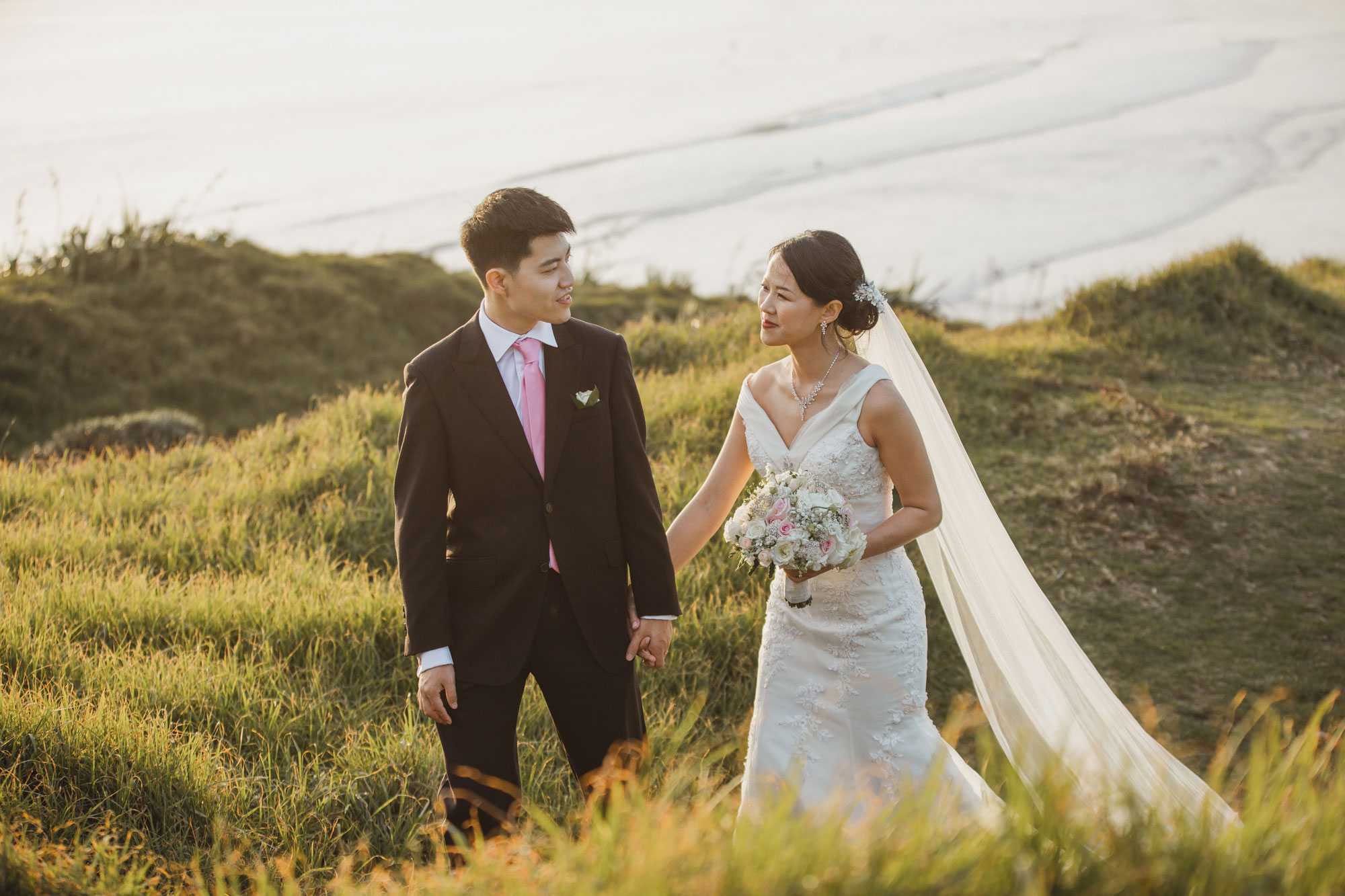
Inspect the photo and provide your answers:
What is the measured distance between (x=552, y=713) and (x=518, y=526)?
68 cm

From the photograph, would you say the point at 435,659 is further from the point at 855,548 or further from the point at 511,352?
the point at 855,548

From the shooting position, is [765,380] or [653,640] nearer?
[653,640]

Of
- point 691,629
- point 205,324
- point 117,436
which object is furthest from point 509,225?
point 205,324

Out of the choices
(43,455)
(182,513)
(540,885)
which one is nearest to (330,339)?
(43,455)

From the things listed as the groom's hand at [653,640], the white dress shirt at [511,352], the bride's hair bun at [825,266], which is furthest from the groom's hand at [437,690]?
the bride's hair bun at [825,266]

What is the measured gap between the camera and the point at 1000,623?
4.44 meters

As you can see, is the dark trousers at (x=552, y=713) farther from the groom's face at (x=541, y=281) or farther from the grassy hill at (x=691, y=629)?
the groom's face at (x=541, y=281)

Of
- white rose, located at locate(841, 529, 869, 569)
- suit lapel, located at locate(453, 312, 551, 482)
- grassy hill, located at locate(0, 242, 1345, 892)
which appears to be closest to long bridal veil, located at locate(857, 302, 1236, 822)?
grassy hill, located at locate(0, 242, 1345, 892)

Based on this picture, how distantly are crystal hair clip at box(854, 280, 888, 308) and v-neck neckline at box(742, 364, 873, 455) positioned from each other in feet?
0.90

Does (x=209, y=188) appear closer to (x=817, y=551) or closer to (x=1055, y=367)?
(x=1055, y=367)

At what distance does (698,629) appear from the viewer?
5500 mm

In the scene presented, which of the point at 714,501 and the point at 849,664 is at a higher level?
the point at 714,501

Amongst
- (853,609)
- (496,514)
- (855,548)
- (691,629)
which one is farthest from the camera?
(691,629)

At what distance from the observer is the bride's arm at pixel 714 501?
4125mm
